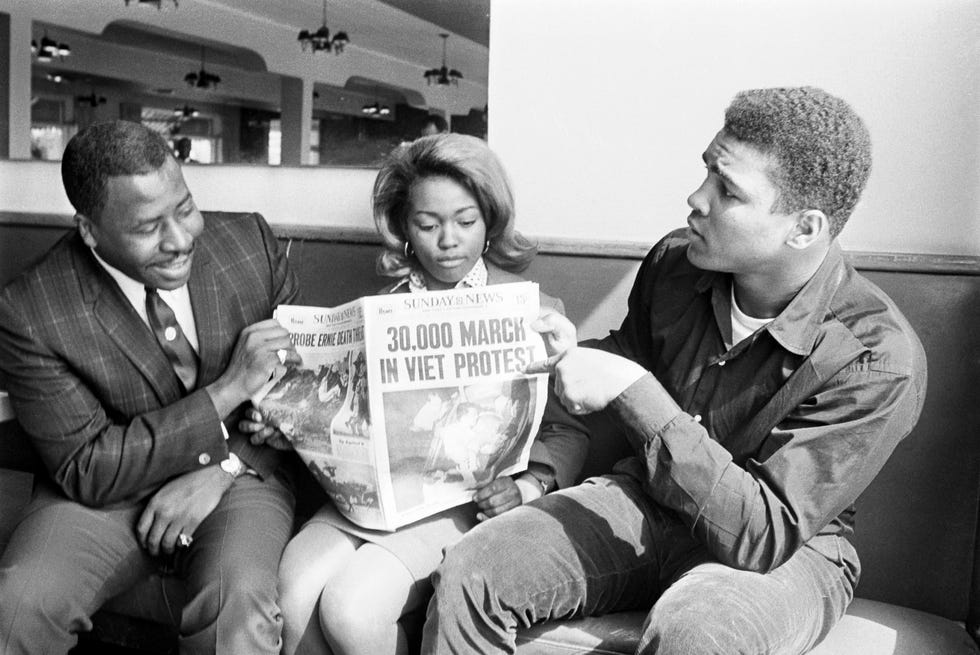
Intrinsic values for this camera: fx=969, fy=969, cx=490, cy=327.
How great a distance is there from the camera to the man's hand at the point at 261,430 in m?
2.29

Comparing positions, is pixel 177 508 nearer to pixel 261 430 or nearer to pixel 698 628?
pixel 261 430

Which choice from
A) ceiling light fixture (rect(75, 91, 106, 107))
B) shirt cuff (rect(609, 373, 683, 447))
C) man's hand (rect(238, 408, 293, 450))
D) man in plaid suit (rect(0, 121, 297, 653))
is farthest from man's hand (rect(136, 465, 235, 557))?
ceiling light fixture (rect(75, 91, 106, 107))

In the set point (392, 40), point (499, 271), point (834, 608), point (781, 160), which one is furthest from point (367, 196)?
point (834, 608)

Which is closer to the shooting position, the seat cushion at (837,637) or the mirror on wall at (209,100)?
the seat cushion at (837,637)

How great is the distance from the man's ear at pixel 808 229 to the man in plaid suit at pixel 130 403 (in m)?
1.14

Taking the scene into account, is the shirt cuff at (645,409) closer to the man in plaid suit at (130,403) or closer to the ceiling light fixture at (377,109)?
the man in plaid suit at (130,403)

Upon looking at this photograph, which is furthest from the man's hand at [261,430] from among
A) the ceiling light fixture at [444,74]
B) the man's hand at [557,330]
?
the ceiling light fixture at [444,74]

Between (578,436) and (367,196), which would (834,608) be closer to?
(578,436)

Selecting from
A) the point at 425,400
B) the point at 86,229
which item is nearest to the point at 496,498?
the point at 425,400

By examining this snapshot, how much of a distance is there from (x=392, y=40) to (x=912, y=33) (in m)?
1.38

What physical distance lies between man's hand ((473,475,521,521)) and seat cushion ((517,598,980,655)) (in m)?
0.29

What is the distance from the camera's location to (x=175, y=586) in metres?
2.27

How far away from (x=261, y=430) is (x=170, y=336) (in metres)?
0.31

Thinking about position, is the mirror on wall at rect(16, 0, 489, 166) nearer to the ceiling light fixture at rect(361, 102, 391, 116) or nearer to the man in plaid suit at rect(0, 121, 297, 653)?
the ceiling light fixture at rect(361, 102, 391, 116)
